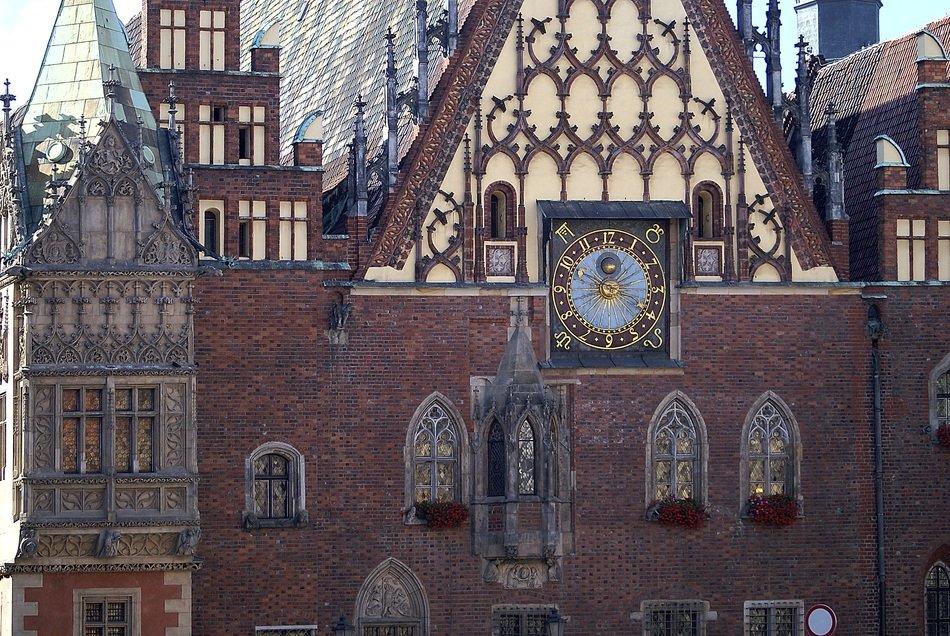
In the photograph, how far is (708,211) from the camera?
50.2 meters

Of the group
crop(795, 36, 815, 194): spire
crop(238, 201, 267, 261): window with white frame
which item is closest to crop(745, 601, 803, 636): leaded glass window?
crop(795, 36, 815, 194): spire

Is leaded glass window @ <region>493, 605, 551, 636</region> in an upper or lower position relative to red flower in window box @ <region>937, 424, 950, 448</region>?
lower

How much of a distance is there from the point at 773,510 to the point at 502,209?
7.80m

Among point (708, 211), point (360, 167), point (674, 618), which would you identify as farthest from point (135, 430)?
point (708, 211)

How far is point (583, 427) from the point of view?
49062 millimetres

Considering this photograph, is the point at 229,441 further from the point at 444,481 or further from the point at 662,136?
the point at 662,136

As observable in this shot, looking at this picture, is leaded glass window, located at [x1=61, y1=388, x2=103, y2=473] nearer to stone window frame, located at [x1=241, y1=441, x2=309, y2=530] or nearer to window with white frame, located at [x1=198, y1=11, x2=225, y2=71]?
stone window frame, located at [x1=241, y1=441, x2=309, y2=530]

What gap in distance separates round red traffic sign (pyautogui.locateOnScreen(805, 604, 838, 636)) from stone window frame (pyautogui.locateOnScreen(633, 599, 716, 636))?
6.08 ft

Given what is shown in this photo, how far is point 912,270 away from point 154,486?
51.1ft

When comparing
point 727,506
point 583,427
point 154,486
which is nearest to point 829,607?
point 727,506

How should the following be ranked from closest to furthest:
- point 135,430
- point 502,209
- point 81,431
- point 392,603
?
1. point 81,431
2. point 135,430
3. point 392,603
4. point 502,209

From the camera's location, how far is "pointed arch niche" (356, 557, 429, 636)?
48031 millimetres

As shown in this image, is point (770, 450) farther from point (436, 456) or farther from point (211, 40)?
point (211, 40)

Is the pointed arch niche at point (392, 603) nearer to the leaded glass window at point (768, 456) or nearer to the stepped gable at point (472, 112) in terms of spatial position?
the stepped gable at point (472, 112)
